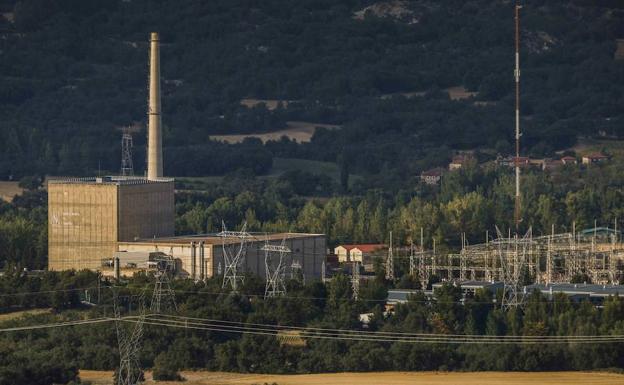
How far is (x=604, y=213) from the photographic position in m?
131

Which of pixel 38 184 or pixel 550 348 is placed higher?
pixel 38 184

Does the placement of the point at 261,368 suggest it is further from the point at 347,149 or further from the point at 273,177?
the point at 347,149

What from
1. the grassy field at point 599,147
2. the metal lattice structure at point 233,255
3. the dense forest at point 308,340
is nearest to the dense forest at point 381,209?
the metal lattice structure at point 233,255

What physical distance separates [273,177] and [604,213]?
45.2m

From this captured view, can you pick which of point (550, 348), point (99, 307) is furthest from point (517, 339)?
point (99, 307)

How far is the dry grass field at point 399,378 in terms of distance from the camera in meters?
72.2

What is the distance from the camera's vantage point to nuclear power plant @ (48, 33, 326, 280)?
9481cm

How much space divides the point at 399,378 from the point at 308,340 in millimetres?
6246

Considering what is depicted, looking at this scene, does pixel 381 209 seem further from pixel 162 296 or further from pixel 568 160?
pixel 568 160

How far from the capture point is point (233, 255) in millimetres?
95875

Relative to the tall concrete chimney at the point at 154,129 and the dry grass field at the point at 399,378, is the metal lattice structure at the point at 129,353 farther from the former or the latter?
the tall concrete chimney at the point at 154,129

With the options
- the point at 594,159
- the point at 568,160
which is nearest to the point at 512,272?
the point at 594,159

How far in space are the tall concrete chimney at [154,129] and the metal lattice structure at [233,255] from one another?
1100 cm

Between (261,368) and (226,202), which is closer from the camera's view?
(261,368)
